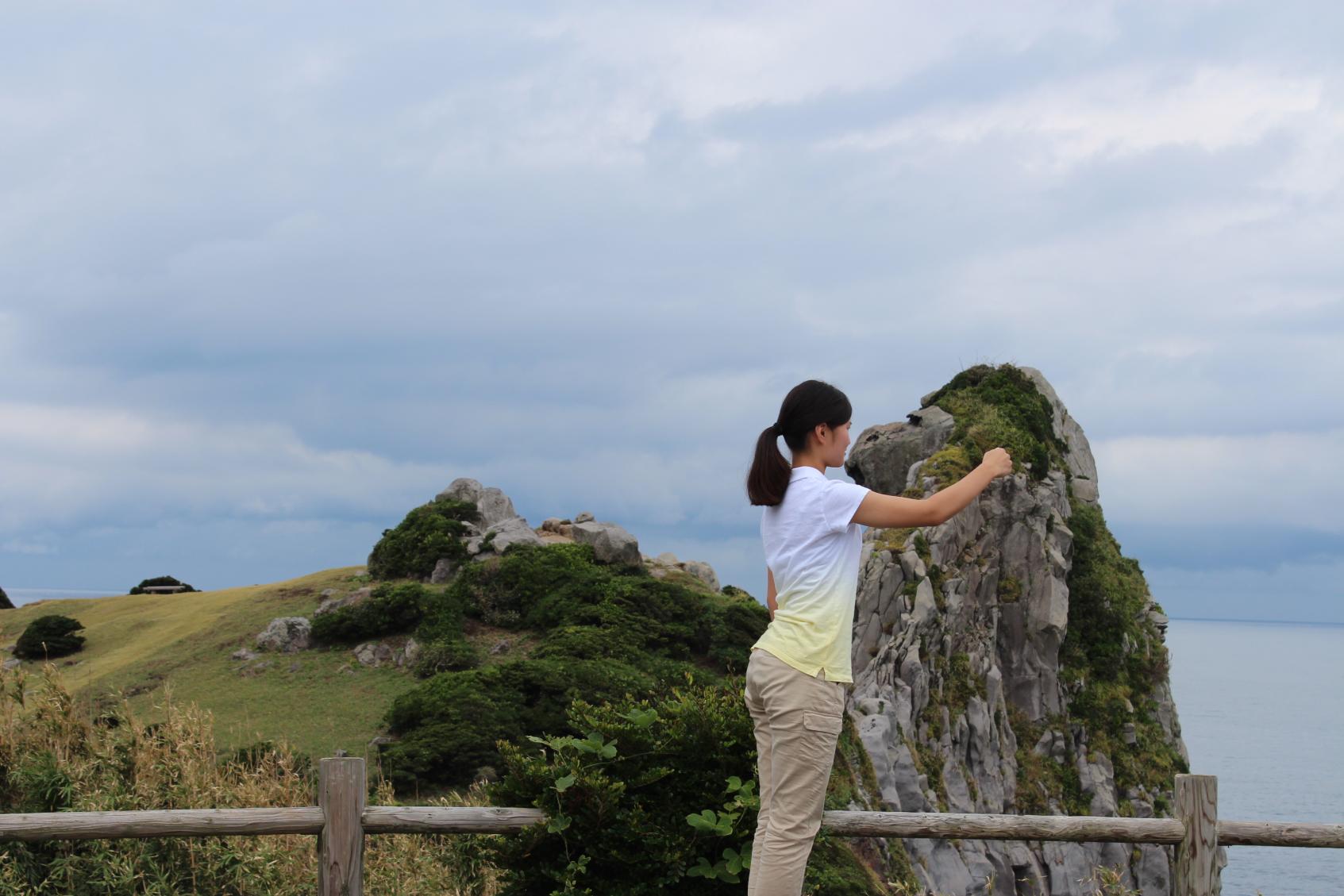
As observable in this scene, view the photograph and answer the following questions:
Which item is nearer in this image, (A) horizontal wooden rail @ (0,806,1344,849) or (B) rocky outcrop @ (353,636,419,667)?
(A) horizontal wooden rail @ (0,806,1344,849)

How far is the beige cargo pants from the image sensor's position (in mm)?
4832

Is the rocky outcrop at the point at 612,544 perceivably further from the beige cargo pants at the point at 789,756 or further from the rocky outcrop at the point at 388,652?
the beige cargo pants at the point at 789,756

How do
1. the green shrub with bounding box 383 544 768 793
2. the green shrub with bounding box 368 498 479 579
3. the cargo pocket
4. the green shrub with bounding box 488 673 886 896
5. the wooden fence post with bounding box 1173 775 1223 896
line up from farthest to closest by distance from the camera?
1. the green shrub with bounding box 368 498 479 579
2. the green shrub with bounding box 383 544 768 793
3. the wooden fence post with bounding box 1173 775 1223 896
4. the green shrub with bounding box 488 673 886 896
5. the cargo pocket

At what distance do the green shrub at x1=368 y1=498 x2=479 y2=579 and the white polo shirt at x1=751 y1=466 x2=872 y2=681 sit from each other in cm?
2850

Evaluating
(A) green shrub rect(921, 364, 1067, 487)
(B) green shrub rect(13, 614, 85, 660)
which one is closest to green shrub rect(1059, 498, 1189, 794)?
(A) green shrub rect(921, 364, 1067, 487)

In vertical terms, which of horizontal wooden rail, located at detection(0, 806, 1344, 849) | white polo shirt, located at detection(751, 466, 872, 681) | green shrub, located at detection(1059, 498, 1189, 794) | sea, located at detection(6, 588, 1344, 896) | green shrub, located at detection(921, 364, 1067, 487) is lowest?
sea, located at detection(6, 588, 1344, 896)

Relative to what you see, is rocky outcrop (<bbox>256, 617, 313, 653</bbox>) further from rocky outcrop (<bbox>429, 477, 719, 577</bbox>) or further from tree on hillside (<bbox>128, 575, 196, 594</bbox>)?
tree on hillside (<bbox>128, 575, 196, 594</bbox>)

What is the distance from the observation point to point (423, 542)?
33.6 m

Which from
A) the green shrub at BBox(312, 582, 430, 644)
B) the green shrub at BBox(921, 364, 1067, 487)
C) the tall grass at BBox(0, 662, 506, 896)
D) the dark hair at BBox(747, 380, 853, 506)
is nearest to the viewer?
the dark hair at BBox(747, 380, 853, 506)

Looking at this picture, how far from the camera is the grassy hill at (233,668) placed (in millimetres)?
24516

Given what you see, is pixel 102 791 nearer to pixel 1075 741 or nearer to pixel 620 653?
pixel 620 653

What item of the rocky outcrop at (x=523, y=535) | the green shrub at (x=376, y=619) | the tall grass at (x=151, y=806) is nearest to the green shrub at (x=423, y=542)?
the rocky outcrop at (x=523, y=535)

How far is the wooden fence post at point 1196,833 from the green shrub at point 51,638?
101 feet

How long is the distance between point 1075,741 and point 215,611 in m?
23.5
